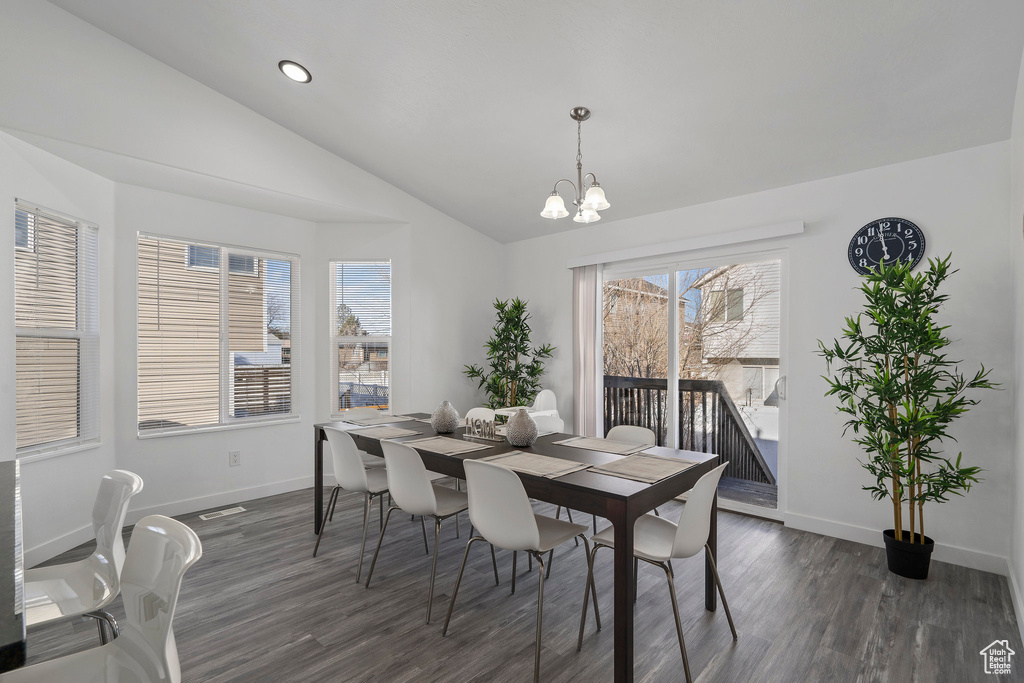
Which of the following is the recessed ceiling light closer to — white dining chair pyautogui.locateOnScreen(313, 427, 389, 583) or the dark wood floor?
white dining chair pyautogui.locateOnScreen(313, 427, 389, 583)

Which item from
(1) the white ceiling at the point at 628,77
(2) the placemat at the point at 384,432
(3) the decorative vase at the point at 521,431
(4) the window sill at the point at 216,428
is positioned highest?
(1) the white ceiling at the point at 628,77

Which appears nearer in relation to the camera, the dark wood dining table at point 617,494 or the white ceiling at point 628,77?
the dark wood dining table at point 617,494

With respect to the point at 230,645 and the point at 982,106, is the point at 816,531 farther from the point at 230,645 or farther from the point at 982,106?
the point at 230,645

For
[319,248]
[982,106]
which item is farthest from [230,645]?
[982,106]

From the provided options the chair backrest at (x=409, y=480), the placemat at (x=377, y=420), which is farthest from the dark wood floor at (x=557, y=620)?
the placemat at (x=377, y=420)

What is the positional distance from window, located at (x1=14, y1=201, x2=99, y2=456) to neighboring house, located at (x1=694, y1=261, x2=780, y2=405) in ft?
15.7

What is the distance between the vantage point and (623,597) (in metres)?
1.80

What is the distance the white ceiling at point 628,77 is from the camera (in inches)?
94.8

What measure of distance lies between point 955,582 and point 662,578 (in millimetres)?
1660

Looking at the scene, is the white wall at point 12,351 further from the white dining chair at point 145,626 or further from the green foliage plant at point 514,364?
the green foliage plant at point 514,364

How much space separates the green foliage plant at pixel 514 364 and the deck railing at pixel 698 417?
846 millimetres

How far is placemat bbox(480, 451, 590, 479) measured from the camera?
2.22 meters

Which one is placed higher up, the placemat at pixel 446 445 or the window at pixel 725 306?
the window at pixel 725 306

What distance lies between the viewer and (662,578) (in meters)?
2.85
